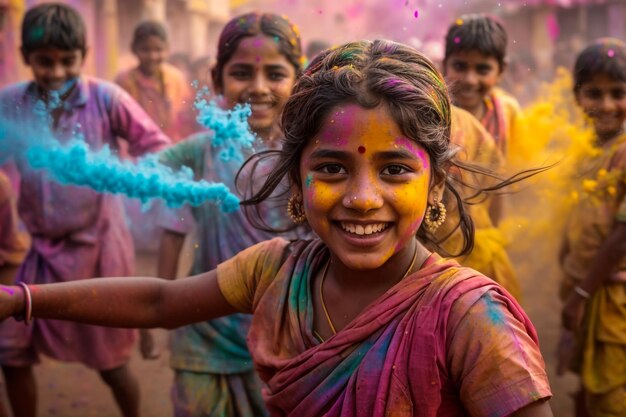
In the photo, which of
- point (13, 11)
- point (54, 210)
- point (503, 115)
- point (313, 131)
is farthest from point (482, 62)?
point (13, 11)

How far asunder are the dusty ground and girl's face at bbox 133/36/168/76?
7.73 ft

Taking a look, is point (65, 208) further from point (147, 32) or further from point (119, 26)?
point (119, 26)

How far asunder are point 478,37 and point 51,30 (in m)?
2.11

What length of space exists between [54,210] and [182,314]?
2.03m

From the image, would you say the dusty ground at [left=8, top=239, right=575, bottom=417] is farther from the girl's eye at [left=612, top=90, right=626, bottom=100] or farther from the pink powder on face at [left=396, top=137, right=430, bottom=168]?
the pink powder on face at [left=396, top=137, right=430, bottom=168]

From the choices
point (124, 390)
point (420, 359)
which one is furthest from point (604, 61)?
point (124, 390)

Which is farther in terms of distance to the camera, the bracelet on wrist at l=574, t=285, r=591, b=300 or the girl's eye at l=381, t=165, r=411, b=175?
the bracelet on wrist at l=574, t=285, r=591, b=300

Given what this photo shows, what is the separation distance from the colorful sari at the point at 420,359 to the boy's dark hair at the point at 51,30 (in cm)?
253

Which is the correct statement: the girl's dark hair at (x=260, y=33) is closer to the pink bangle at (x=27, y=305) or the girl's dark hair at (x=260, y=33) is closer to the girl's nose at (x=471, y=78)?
the girl's nose at (x=471, y=78)

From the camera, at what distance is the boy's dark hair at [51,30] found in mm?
4086

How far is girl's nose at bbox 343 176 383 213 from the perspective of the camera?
1.93 metres

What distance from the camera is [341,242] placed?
2027mm

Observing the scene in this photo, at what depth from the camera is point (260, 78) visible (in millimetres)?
3436

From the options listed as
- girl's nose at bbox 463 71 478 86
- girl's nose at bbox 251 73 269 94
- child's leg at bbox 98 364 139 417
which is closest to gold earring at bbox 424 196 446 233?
girl's nose at bbox 251 73 269 94
